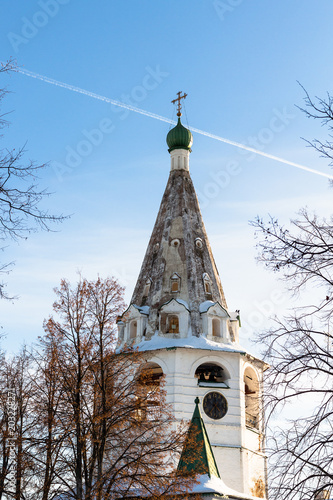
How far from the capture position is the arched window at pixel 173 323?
25219 mm

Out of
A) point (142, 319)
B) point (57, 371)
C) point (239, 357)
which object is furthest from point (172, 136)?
point (57, 371)

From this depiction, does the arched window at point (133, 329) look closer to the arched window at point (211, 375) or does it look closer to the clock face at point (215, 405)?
the arched window at point (211, 375)

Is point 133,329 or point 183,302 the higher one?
point 183,302

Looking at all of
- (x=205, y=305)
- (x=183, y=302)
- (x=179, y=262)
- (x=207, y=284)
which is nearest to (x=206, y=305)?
(x=205, y=305)

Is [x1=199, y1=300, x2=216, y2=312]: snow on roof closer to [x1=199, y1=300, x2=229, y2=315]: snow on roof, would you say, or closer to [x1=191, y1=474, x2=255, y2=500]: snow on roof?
[x1=199, y1=300, x2=229, y2=315]: snow on roof

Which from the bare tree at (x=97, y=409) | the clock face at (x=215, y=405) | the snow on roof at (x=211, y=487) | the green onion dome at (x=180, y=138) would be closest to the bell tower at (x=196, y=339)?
the clock face at (x=215, y=405)

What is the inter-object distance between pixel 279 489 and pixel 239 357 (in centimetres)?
1637

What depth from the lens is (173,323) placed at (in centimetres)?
2542

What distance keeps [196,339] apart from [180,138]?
429 inches

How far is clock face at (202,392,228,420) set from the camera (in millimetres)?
23453

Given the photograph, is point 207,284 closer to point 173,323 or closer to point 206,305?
point 206,305

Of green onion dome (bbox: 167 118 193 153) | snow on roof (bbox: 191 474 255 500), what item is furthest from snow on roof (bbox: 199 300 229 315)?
green onion dome (bbox: 167 118 193 153)

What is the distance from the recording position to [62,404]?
44.8ft

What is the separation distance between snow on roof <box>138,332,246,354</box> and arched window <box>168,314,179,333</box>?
20.9 inches
